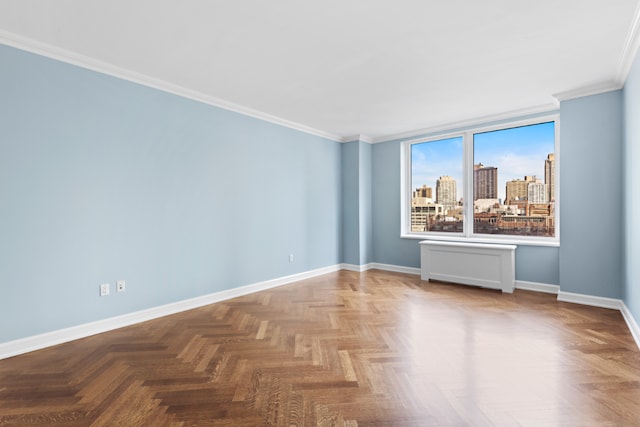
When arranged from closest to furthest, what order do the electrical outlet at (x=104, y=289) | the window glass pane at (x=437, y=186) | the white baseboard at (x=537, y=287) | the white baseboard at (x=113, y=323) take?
the white baseboard at (x=113, y=323)
the electrical outlet at (x=104, y=289)
the white baseboard at (x=537, y=287)
the window glass pane at (x=437, y=186)

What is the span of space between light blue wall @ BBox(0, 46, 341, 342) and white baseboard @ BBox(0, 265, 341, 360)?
2.3 inches

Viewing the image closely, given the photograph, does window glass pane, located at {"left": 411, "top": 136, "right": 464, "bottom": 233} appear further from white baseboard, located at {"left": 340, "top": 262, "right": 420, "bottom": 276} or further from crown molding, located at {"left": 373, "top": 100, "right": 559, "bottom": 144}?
white baseboard, located at {"left": 340, "top": 262, "right": 420, "bottom": 276}

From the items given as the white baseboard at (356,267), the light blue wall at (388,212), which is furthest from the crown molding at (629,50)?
the white baseboard at (356,267)

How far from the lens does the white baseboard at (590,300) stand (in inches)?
138

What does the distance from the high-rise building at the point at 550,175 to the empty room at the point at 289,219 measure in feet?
0.10

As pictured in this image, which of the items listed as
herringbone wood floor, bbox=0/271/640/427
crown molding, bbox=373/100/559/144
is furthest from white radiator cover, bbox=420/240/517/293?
crown molding, bbox=373/100/559/144

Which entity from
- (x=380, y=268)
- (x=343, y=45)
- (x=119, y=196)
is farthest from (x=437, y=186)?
(x=119, y=196)

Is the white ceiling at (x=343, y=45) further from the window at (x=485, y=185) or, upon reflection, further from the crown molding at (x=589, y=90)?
the window at (x=485, y=185)

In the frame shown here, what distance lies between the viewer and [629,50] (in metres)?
2.75

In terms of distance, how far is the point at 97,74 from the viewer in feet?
9.68

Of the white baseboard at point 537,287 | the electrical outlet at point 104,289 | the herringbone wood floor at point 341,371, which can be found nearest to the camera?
the herringbone wood floor at point 341,371

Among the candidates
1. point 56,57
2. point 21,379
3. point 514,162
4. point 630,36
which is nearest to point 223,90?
point 56,57

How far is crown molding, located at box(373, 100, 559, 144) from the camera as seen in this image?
423cm

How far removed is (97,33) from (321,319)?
3.19 metres
